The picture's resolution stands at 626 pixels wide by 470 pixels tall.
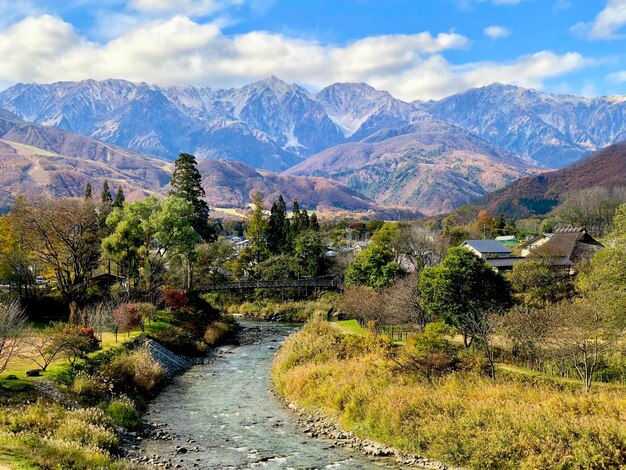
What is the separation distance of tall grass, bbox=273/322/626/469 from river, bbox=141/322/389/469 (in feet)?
7.48

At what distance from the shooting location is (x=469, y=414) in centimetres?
2298

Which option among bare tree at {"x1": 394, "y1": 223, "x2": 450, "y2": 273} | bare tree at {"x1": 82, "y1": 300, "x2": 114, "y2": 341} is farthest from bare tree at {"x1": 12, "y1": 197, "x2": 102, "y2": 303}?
bare tree at {"x1": 394, "y1": 223, "x2": 450, "y2": 273}

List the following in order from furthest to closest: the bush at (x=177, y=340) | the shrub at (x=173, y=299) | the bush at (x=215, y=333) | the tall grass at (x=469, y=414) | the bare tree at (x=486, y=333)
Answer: the shrub at (x=173, y=299)
the bush at (x=215, y=333)
the bush at (x=177, y=340)
the bare tree at (x=486, y=333)
the tall grass at (x=469, y=414)

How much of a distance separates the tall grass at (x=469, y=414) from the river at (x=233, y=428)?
228 centimetres

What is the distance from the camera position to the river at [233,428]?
2198 centimetres

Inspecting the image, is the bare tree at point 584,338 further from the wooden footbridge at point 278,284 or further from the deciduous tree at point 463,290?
the wooden footbridge at point 278,284

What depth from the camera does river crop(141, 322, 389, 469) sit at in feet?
72.1

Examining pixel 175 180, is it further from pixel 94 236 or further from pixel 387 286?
pixel 387 286

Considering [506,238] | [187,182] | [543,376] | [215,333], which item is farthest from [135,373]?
[506,238]

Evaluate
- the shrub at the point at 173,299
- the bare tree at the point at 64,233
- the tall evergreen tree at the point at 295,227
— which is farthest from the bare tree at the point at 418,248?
the bare tree at the point at 64,233

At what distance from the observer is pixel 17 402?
74.5 feet

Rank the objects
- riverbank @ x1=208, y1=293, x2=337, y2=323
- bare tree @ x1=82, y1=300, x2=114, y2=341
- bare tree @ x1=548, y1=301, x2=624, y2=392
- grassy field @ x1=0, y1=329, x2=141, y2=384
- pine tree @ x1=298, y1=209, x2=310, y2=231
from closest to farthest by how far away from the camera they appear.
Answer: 1. grassy field @ x1=0, y1=329, x2=141, y2=384
2. bare tree @ x1=548, y1=301, x2=624, y2=392
3. bare tree @ x1=82, y1=300, x2=114, y2=341
4. riverbank @ x1=208, y1=293, x2=337, y2=323
5. pine tree @ x1=298, y1=209, x2=310, y2=231

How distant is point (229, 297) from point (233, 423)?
53108 mm

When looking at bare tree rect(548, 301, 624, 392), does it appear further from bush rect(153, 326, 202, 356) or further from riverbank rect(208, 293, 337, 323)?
riverbank rect(208, 293, 337, 323)
